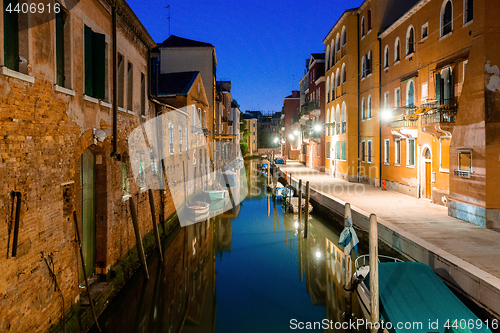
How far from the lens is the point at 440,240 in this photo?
27.3 feet

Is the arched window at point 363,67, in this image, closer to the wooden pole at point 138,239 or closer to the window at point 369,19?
the window at point 369,19

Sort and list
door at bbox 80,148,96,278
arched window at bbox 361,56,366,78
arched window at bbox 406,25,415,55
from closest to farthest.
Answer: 1. door at bbox 80,148,96,278
2. arched window at bbox 406,25,415,55
3. arched window at bbox 361,56,366,78

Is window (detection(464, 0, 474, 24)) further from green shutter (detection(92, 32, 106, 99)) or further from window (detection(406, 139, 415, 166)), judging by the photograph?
green shutter (detection(92, 32, 106, 99))

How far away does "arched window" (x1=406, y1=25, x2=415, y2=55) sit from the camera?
1462 cm

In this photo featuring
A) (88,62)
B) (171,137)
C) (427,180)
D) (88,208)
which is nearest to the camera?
(88,62)

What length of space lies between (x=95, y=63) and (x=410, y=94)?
44.3 feet

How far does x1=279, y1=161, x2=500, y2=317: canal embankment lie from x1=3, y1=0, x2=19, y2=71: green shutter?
26.1ft

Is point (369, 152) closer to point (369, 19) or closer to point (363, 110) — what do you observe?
point (363, 110)

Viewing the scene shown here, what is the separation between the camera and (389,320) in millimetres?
5391

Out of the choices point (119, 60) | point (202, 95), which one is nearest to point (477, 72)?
point (119, 60)

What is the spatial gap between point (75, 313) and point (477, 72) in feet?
39.7

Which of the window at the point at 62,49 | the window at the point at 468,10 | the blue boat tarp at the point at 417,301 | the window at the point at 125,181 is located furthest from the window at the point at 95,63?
the window at the point at 468,10

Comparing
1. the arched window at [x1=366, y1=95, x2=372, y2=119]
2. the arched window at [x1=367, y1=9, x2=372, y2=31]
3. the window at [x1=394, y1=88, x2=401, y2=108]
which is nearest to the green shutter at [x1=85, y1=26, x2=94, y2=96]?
the window at [x1=394, y1=88, x2=401, y2=108]

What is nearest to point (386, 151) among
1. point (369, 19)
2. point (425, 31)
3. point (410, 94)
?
point (410, 94)
